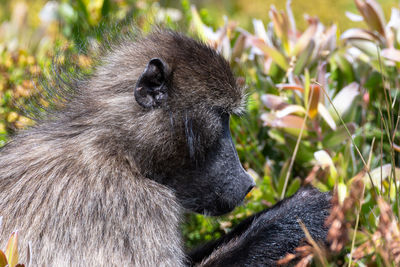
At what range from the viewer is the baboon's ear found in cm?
238

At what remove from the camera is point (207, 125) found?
2.51m

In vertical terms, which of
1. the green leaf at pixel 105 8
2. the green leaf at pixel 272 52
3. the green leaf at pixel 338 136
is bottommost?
the green leaf at pixel 338 136

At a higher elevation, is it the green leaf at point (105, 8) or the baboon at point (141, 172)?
the green leaf at point (105, 8)

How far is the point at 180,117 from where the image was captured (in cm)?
Answer: 247

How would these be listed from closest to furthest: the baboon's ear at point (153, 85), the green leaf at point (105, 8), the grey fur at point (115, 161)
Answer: the grey fur at point (115, 161)
the baboon's ear at point (153, 85)
the green leaf at point (105, 8)

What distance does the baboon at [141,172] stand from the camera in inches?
87.1

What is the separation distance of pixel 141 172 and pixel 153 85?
403mm

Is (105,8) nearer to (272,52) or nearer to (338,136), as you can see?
(272,52)

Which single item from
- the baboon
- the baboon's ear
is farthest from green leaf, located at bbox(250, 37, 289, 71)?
the baboon's ear

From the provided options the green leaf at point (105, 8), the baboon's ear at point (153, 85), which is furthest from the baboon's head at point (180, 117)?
the green leaf at point (105, 8)

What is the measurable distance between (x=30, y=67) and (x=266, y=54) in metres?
1.83

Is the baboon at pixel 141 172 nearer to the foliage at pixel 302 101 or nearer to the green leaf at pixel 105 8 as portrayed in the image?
the foliage at pixel 302 101

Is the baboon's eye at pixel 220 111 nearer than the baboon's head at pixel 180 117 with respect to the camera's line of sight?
No

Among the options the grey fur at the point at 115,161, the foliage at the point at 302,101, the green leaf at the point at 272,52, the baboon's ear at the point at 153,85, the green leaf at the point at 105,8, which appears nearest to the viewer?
the grey fur at the point at 115,161
